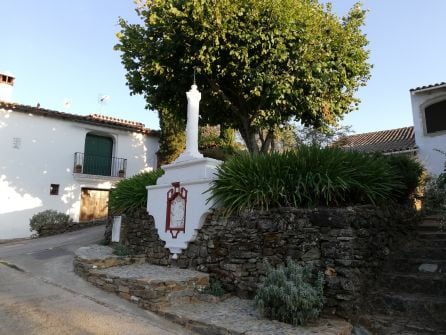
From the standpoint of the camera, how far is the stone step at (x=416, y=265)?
6211 mm

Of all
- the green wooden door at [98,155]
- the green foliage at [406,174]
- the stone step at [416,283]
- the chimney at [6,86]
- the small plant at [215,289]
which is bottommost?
the small plant at [215,289]

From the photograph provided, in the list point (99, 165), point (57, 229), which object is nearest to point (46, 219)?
point (57, 229)

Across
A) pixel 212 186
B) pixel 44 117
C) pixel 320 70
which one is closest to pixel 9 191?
pixel 44 117

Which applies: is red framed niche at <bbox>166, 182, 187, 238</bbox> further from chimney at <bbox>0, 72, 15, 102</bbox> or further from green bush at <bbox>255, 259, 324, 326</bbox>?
chimney at <bbox>0, 72, 15, 102</bbox>

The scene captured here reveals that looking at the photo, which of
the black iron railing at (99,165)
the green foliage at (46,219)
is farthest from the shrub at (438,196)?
the black iron railing at (99,165)

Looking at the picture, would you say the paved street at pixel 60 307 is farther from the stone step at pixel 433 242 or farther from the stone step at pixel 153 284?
the stone step at pixel 433 242

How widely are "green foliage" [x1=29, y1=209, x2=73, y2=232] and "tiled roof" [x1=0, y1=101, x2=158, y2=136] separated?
182 inches

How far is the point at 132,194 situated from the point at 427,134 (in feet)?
39.7

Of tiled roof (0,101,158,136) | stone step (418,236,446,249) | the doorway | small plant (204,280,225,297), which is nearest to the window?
stone step (418,236,446,249)

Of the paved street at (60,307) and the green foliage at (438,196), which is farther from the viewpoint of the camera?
the green foliage at (438,196)

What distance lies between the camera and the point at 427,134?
15539 mm

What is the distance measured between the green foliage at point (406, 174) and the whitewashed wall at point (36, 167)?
14.7 meters

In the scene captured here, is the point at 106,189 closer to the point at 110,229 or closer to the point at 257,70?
the point at 110,229

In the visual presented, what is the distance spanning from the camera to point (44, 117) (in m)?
17.8
